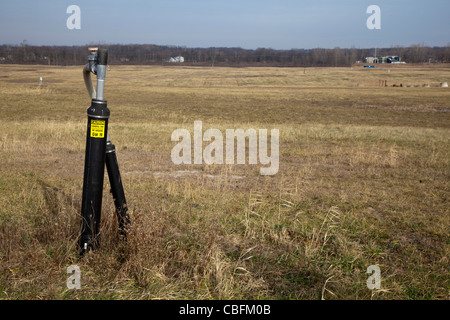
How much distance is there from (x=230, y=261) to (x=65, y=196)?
377 centimetres

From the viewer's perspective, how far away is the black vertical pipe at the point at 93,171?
14.3 ft

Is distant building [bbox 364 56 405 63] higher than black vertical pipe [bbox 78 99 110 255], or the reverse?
distant building [bbox 364 56 405 63]

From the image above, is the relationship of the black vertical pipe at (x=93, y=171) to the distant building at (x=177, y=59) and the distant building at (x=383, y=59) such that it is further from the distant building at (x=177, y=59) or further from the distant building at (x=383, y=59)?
the distant building at (x=177, y=59)

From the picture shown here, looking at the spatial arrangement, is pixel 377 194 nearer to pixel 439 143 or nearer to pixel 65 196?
pixel 65 196

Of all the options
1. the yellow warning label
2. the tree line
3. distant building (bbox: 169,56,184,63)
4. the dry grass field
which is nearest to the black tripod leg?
the dry grass field

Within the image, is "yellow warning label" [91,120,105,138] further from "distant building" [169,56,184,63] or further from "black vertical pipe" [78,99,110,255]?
"distant building" [169,56,184,63]

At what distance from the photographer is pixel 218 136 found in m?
17.2

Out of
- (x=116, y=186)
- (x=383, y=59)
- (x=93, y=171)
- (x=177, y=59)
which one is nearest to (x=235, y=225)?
(x=116, y=186)

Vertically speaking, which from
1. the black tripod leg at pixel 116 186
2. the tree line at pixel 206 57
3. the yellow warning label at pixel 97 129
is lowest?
the black tripod leg at pixel 116 186

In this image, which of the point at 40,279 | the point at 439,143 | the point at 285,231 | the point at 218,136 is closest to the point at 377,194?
the point at 285,231

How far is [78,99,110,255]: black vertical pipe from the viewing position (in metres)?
4.34

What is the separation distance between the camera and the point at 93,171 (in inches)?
173

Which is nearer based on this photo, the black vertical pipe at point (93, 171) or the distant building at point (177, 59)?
the black vertical pipe at point (93, 171)

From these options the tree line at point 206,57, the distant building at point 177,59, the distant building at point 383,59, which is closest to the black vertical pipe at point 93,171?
the tree line at point 206,57
